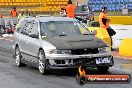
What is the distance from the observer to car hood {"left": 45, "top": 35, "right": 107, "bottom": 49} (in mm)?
11555

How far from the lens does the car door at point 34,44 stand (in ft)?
41.0

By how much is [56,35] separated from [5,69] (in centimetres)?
206

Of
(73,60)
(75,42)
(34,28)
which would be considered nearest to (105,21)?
(34,28)

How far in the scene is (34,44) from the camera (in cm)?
1270

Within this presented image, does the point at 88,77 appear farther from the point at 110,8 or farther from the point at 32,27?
the point at 110,8

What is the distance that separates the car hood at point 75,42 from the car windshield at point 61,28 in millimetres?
429

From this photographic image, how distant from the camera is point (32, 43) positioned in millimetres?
12875

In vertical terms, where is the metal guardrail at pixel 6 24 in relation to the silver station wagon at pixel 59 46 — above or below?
below

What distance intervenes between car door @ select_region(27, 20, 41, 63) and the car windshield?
0.23 m

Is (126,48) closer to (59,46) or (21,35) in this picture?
(21,35)

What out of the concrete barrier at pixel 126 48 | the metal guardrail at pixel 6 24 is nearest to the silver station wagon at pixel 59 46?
the concrete barrier at pixel 126 48

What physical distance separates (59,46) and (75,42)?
0.43 metres

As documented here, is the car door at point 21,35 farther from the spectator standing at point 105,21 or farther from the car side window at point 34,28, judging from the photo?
the spectator standing at point 105,21

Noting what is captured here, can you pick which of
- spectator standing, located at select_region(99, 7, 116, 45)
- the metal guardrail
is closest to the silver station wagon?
spectator standing, located at select_region(99, 7, 116, 45)
